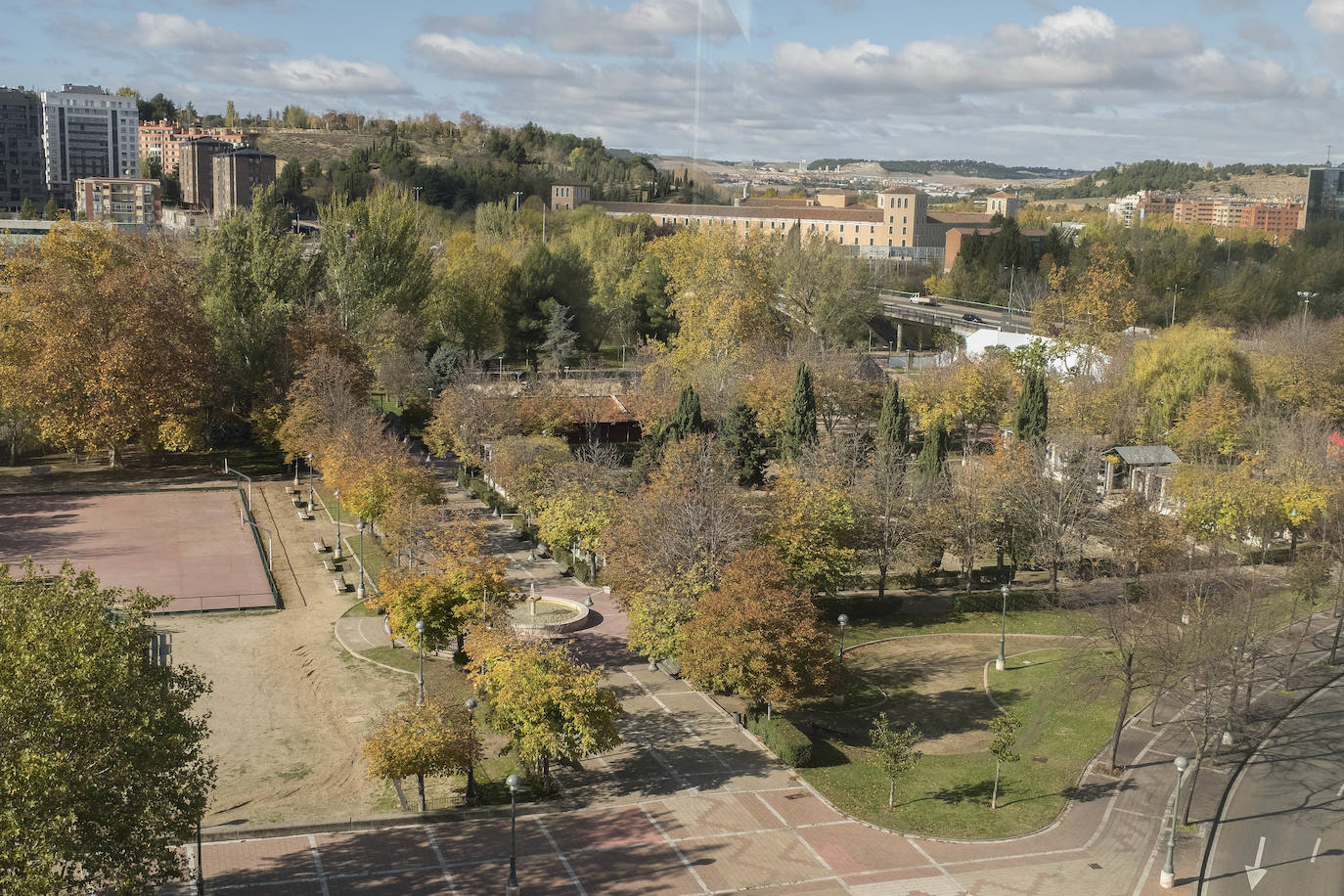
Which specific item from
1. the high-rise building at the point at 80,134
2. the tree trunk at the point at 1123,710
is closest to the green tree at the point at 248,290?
the tree trunk at the point at 1123,710

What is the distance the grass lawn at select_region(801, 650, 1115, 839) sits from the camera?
21.4 metres

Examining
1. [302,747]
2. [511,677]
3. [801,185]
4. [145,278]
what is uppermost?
[801,185]

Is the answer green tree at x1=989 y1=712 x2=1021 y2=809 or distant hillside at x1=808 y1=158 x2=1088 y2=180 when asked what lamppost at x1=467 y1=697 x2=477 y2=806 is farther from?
distant hillside at x1=808 y1=158 x2=1088 y2=180

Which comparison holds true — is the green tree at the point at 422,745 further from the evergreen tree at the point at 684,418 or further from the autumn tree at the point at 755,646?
the evergreen tree at the point at 684,418

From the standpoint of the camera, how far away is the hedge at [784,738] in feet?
75.6

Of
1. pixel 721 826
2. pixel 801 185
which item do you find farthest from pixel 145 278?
pixel 801 185

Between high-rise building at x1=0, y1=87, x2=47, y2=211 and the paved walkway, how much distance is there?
439ft

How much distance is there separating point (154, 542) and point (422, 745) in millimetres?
19704

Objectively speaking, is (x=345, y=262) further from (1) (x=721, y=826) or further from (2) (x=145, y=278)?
(1) (x=721, y=826)

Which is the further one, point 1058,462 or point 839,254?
point 839,254

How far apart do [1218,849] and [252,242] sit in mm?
41299

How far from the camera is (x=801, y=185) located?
4520 inches

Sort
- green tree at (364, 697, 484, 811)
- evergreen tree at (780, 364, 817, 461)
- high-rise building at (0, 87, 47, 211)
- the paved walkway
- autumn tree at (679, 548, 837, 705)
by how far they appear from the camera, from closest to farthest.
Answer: the paved walkway, green tree at (364, 697, 484, 811), autumn tree at (679, 548, 837, 705), evergreen tree at (780, 364, 817, 461), high-rise building at (0, 87, 47, 211)

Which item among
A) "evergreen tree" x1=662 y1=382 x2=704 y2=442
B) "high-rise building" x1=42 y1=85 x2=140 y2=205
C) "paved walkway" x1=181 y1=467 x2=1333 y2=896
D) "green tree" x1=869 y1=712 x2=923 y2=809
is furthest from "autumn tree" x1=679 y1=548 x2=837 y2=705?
"high-rise building" x1=42 y1=85 x2=140 y2=205
